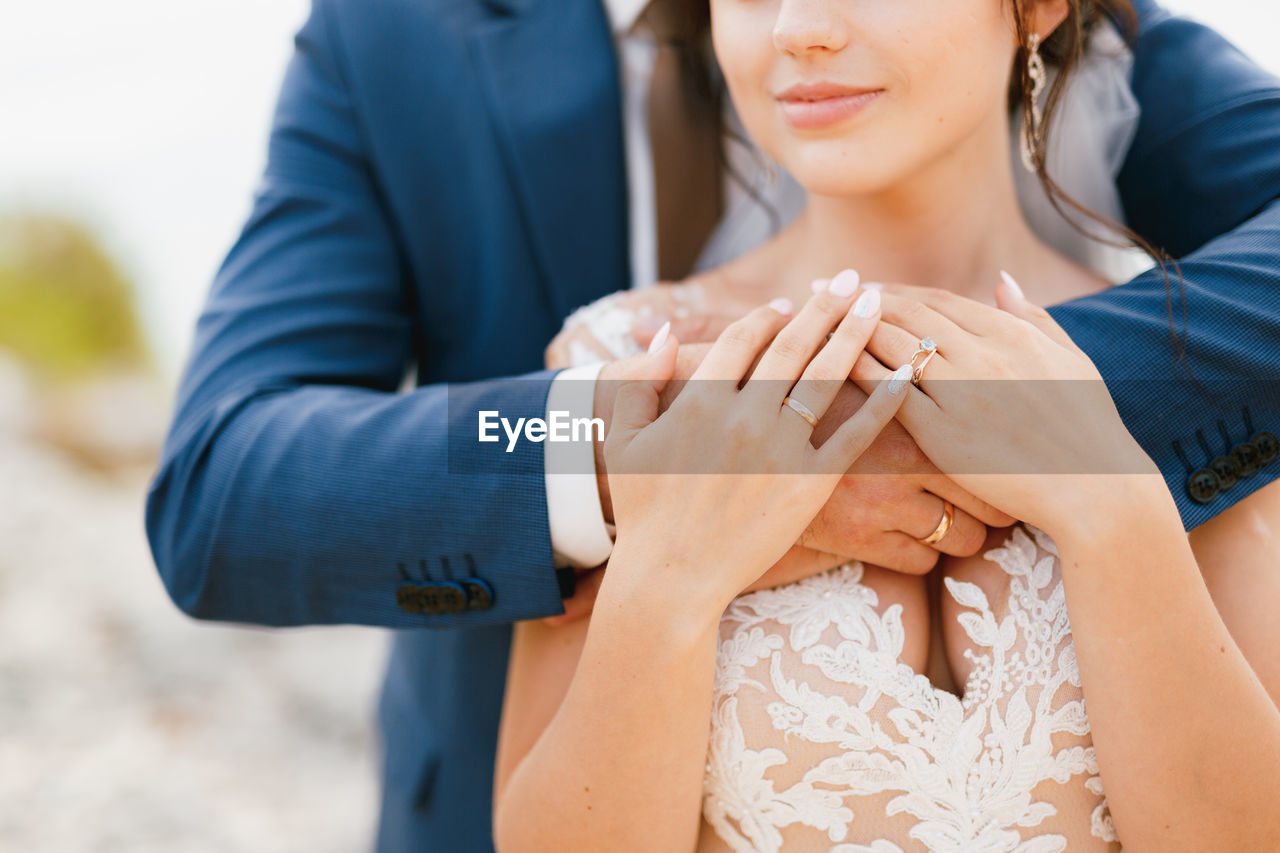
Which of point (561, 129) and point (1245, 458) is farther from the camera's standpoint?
point (561, 129)

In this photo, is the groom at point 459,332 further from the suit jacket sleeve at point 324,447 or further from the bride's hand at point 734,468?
the bride's hand at point 734,468

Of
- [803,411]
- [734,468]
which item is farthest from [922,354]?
[734,468]

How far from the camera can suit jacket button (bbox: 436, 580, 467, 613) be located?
1488 millimetres

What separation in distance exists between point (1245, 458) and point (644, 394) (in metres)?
0.80

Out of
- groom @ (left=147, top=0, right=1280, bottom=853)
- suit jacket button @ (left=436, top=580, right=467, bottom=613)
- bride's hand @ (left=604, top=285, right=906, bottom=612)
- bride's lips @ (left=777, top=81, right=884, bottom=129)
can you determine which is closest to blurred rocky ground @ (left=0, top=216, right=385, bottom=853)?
groom @ (left=147, top=0, right=1280, bottom=853)

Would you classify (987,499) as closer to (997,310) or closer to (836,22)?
(997,310)

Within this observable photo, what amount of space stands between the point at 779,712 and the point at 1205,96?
1329 mm

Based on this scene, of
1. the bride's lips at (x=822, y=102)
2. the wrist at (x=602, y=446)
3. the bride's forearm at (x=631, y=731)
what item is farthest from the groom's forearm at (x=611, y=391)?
the bride's lips at (x=822, y=102)

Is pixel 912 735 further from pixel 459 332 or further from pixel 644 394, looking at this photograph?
pixel 459 332

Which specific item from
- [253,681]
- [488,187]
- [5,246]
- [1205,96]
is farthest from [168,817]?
[5,246]

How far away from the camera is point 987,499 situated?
1.30m

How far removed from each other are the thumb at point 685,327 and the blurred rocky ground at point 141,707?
1.89 meters

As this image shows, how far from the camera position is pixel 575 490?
143 cm

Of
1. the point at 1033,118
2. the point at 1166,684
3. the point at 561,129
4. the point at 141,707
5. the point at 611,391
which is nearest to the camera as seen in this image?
the point at 1166,684
